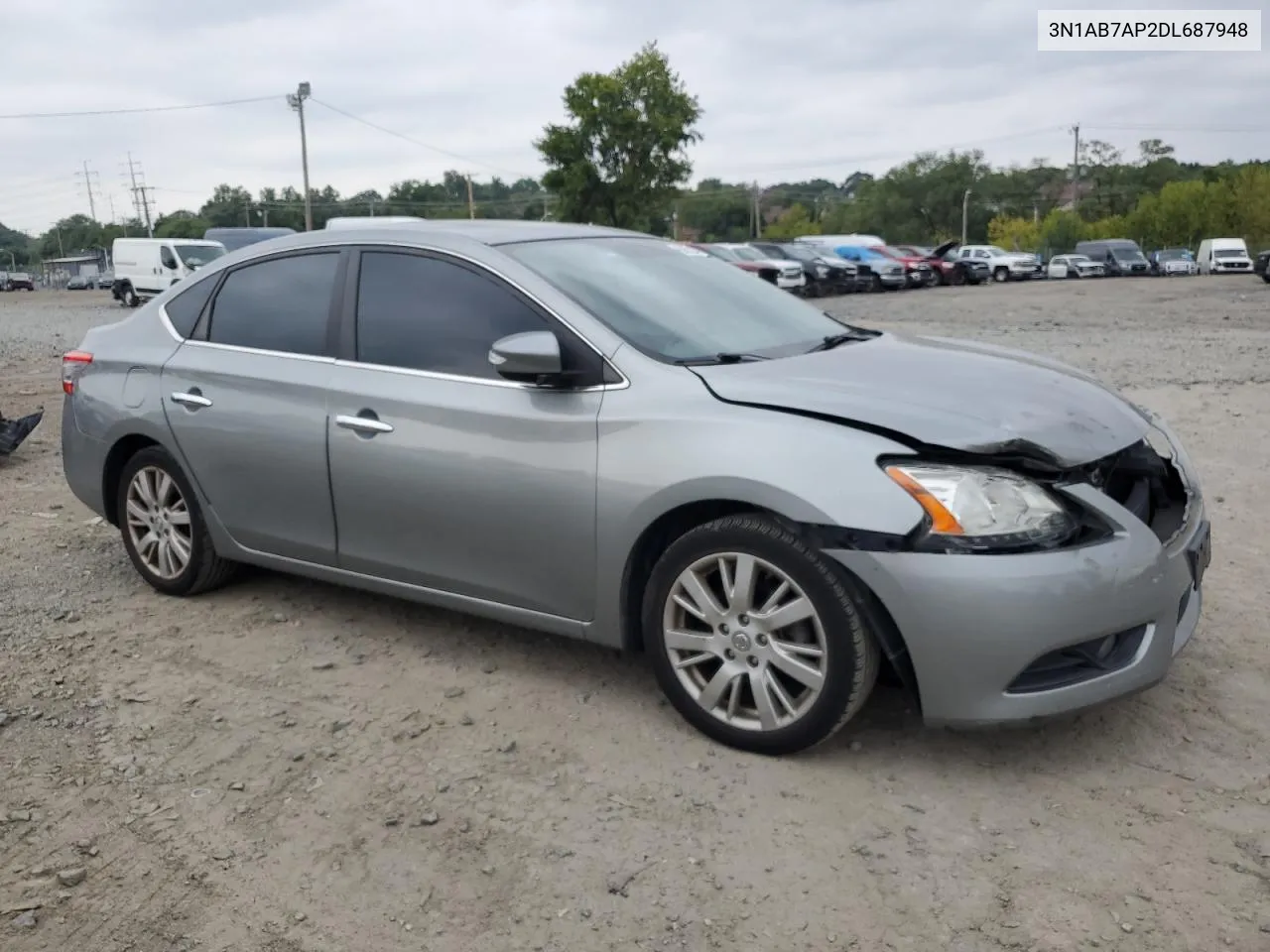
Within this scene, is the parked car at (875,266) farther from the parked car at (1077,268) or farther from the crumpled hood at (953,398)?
the crumpled hood at (953,398)

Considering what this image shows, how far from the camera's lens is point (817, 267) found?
31594mm

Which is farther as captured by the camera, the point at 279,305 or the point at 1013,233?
the point at 1013,233

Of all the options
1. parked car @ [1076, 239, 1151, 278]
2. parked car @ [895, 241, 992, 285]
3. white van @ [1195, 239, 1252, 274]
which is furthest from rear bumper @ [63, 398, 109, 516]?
white van @ [1195, 239, 1252, 274]

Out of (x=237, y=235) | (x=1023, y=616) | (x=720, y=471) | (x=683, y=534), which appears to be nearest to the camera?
(x=1023, y=616)

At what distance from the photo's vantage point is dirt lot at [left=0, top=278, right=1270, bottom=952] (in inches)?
104

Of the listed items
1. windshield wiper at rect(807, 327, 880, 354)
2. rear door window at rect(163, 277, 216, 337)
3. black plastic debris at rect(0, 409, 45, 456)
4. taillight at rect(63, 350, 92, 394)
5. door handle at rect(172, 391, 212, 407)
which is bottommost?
black plastic debris at rect(0, 409, 45, 456)

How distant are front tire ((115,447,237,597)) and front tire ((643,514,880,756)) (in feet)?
7.46

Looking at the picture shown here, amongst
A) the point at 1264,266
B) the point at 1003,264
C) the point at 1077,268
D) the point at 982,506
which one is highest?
the point at 982,506

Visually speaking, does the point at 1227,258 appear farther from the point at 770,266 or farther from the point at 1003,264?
the point at 770,266

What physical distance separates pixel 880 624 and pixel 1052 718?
0.52m

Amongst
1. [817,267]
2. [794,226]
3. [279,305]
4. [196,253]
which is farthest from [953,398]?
[794,226]

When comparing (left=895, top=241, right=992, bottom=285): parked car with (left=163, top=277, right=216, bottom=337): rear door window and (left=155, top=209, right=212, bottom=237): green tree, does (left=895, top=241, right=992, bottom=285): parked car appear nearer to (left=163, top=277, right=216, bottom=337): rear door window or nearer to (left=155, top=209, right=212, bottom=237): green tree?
(left=163, top=277, right=216, bottom=337): rear door window

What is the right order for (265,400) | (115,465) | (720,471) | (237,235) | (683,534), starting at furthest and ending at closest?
(237,235)
(115,465)
(265,400)
(683,534)
(720,471)

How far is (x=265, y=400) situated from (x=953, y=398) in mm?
2554
